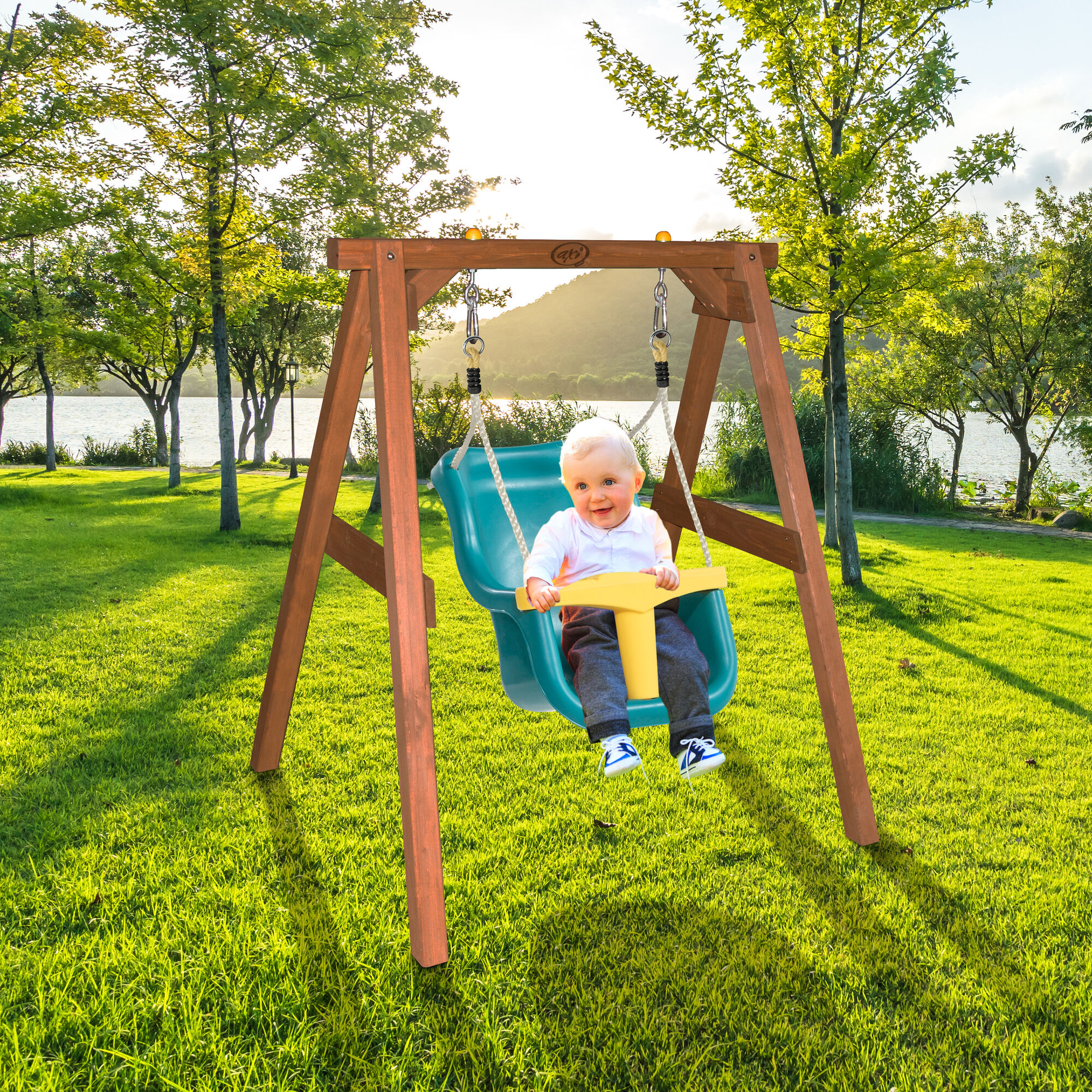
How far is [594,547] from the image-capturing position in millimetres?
3213

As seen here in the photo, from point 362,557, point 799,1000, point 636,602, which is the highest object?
point 362,557

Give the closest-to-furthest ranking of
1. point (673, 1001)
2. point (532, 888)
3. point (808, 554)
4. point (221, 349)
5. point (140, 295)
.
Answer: point (673, 1001), point (532, 888), point (808, 554), point (221, 349), point (140, 295)

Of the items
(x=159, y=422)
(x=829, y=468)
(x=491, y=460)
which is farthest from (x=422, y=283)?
(x=159, y=422)

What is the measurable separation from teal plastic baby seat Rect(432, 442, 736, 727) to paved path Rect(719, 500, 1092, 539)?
8779 mm

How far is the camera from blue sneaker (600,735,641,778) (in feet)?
8.50

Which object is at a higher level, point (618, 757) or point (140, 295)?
point (140, 295)

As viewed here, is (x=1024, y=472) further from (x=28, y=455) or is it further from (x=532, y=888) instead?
(x=28, y=455)

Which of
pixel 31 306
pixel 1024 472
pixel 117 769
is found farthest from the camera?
pixel 1024 472

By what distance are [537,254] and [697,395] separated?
1.44 m

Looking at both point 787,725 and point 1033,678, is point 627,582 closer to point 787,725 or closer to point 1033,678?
point 787,725

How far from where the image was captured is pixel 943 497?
46.9 feet

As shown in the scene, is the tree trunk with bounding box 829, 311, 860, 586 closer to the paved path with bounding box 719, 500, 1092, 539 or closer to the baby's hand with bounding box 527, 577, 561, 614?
the paved path with bounding box 719, 500, 1092, 539

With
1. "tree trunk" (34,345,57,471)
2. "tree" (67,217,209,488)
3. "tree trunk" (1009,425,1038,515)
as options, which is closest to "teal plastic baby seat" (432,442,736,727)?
"tree" (67,217,209,488)

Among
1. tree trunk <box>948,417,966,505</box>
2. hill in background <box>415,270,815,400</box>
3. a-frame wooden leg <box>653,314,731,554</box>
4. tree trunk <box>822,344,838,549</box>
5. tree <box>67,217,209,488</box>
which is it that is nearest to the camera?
a-frame wooden leg <box>653,314,731,554</box>
